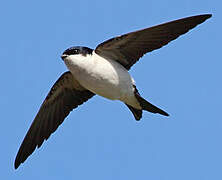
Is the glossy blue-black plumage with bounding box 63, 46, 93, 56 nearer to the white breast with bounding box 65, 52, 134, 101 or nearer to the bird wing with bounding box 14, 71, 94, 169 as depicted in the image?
the white breast with bounding box 65, 52, 134, 101

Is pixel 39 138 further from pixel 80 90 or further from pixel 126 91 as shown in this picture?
pixel 126 91

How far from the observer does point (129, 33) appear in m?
8.91

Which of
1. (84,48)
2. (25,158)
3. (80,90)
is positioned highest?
(84,48)

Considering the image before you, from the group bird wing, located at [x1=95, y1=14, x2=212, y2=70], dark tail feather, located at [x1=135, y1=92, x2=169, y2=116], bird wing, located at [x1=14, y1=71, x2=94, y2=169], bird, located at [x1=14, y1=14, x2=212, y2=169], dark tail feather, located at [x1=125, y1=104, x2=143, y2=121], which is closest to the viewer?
bird wing, located at [x1=95, y1=14, x2=212, y2=70]

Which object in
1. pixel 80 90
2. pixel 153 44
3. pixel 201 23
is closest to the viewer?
pixel 201 23

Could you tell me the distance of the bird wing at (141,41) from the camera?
860cm

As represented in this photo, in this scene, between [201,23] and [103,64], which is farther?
[103,64]

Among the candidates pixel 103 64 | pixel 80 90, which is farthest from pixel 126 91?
pixel 80 90

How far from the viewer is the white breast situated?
8.82 meters

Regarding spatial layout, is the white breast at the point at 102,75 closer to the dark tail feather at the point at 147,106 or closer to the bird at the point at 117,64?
the bird at the point at 117,64

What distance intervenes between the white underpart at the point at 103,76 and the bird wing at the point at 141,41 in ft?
0.37

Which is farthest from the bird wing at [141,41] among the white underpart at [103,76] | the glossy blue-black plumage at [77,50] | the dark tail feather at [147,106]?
the dark tail feather at [147,106]

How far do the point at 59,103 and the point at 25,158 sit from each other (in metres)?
0.93

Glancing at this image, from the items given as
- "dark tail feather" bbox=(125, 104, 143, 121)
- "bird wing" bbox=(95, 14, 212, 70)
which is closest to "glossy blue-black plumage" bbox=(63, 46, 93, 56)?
"bird wing" bbox=(95, 14, 212, 70)
